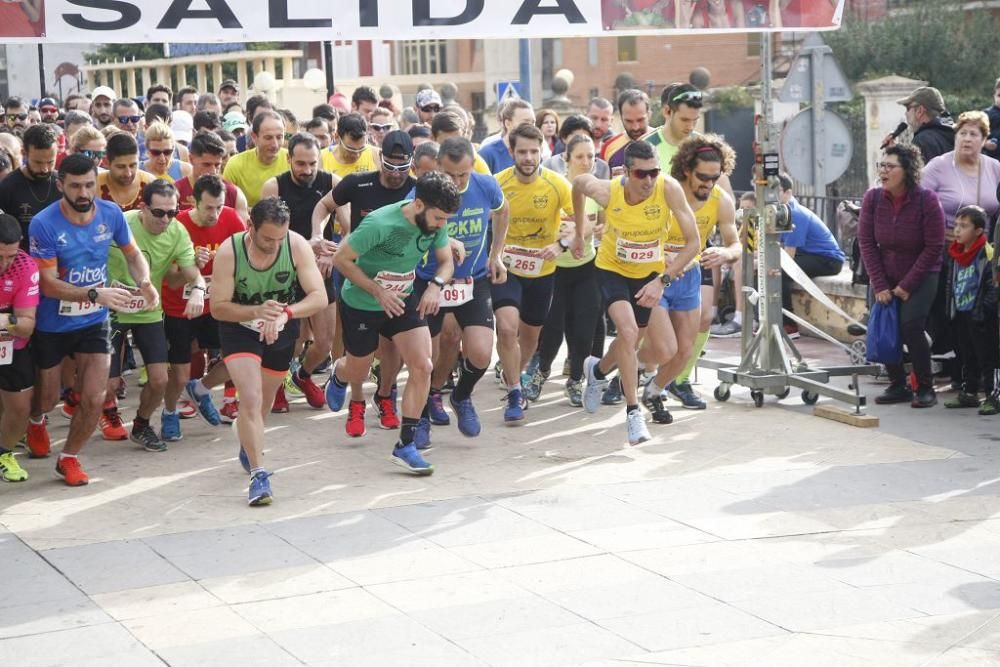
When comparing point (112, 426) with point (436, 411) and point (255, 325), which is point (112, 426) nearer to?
point (436, 411)

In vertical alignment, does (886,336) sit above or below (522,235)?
below

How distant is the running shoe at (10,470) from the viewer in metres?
8.98

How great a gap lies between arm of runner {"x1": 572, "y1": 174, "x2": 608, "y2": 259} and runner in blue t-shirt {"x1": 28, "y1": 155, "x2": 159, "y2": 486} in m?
2.81

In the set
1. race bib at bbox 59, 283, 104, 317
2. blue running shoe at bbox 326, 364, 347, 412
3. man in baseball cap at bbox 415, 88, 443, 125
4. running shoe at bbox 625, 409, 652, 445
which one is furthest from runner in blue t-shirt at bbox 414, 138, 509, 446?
man in baseball cap at bbox 415, 88, 443, 125

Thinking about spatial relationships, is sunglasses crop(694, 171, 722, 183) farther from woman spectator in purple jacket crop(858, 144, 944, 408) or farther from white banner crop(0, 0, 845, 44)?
woman spectator in purple jacket crop(858, 144, 944, 408)

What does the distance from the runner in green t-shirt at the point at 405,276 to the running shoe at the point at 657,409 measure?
6.21ft

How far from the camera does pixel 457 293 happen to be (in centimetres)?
970

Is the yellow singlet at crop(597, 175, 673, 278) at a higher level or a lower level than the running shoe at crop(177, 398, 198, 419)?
higher

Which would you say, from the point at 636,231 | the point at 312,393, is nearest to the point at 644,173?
the point at 636,231

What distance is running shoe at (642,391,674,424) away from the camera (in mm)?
10414

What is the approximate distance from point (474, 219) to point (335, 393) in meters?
1.55

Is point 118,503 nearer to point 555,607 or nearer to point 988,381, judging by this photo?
point 555,607

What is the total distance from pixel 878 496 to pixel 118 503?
405 cm

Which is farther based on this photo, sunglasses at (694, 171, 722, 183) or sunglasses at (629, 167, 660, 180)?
sunglasses at (694, 171, 722, 183)
